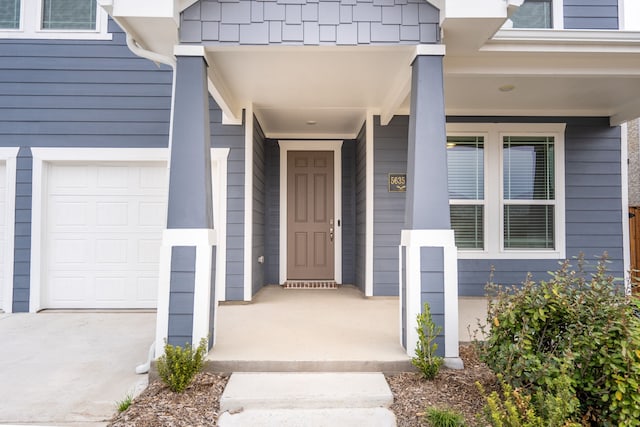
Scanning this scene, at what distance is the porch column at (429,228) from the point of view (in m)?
2.81

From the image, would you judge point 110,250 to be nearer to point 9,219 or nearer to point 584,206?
point 9,219

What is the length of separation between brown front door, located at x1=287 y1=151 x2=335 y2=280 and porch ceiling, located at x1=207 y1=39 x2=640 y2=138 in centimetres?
73

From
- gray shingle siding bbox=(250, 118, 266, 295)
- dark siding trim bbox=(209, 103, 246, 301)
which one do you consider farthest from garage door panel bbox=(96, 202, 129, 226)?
gray shingle siding bbox=(250, 118, 266, 295)

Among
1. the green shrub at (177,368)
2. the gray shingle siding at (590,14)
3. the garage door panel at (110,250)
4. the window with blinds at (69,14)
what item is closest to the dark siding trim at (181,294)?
the green shrub at (177,368)

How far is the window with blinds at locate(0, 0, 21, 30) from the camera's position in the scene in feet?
15.6

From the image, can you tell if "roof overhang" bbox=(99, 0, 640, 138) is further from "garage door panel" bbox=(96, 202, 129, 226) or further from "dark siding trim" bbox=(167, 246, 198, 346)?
"garage door panel" bbox=(96, 202, 129, 226)

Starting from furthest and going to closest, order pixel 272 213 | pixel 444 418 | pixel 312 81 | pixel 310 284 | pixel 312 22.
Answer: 1. pixel 272 213
2. pixel 310 284
3. pixel 312 81
4. pixel 312 22
5. pixel 444 418

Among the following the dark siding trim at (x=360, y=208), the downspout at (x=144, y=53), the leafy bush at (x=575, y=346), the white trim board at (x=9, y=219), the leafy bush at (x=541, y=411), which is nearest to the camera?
the leafy bush at (x=541, y=411)

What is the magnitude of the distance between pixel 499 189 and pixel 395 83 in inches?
84.1

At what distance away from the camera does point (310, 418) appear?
2.22 meters

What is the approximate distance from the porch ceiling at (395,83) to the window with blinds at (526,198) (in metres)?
0.57

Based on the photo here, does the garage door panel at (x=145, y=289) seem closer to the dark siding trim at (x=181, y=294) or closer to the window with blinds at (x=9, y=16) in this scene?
the dark siding trim at (x=181, y=294)

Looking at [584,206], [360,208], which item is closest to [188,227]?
[360,208]

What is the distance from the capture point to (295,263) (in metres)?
6.05
